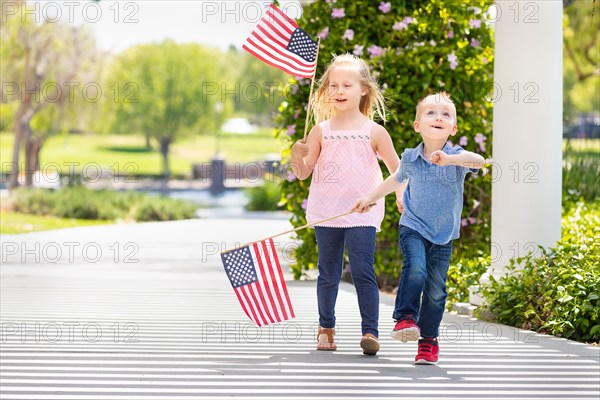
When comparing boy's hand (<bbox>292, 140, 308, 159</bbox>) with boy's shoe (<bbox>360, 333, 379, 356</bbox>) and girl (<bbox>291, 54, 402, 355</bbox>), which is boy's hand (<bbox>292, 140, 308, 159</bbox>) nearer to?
girl (<bbox>291, 54, 402, 355</bbox>)

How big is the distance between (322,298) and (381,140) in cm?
96

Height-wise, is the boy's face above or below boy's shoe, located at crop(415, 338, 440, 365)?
above

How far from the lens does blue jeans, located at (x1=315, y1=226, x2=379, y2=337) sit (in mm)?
5965

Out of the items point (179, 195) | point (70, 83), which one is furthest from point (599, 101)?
point (70, 83)

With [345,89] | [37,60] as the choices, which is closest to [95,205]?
[37,60]

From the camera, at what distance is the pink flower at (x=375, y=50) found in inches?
382

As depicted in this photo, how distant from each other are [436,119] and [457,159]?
284 mm

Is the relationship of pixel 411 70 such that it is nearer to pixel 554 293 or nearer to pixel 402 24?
pixel 402 24

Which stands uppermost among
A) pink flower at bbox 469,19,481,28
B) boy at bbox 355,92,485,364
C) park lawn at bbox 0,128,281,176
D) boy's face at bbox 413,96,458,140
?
pink flower at bbox 469,19,481,28

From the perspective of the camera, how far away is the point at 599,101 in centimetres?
4556

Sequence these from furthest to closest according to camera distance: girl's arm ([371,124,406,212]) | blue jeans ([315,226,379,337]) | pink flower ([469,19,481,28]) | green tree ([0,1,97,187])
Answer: green tree ([0,1,97,187]), pink flower ([469,19,481,28]), girl's arm ([371,124,406,212]), blue jeans ([315,226,379,337])

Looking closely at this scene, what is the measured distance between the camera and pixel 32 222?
814 inches

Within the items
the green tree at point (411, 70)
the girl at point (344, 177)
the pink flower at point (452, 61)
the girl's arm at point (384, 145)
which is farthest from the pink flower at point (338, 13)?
the girl's arm at point (384, 145)

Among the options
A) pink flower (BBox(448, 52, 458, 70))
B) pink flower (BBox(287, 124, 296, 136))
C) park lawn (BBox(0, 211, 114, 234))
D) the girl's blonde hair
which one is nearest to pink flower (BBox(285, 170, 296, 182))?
pink flower (BBox(287, 124, 296, 136))
